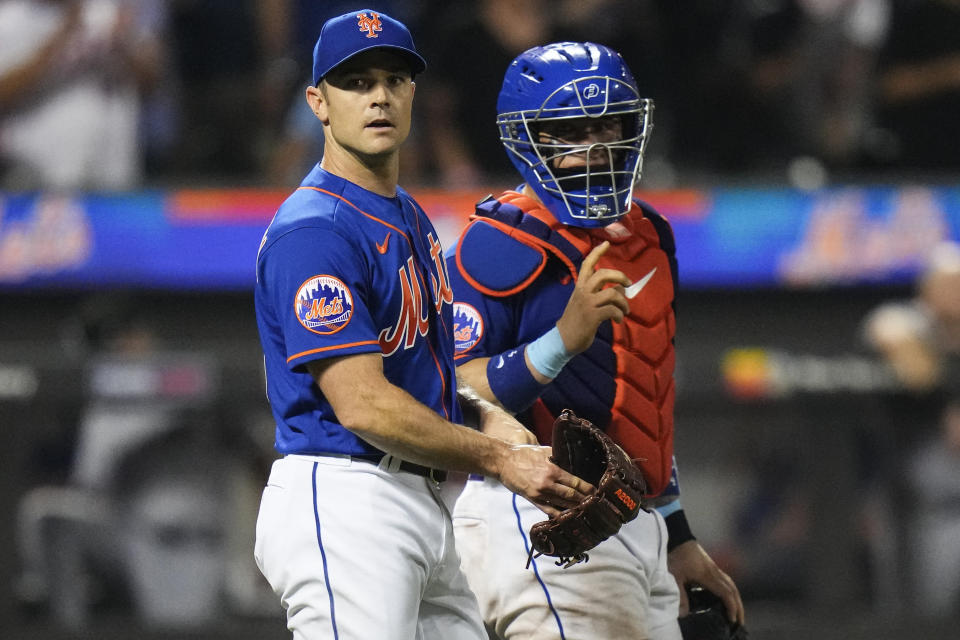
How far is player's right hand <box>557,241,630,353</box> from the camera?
3.09 m

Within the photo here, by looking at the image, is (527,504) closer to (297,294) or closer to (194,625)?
(297,294)

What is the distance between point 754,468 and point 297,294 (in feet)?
12.9

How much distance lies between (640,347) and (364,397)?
90cm

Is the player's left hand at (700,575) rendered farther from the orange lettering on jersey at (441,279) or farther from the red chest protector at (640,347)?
the orange lettering on jersey at (441,279)

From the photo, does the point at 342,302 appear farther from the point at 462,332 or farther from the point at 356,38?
the point at 462,332

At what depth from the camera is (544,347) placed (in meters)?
3.19

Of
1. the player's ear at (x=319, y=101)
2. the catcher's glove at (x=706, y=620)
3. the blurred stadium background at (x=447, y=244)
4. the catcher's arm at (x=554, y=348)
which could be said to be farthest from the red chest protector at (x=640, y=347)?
the blurred stadium background at (x=447, y=244)

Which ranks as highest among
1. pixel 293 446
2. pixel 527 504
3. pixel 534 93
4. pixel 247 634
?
pixel 534 93

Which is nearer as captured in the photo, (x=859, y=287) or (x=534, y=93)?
(x=534, y=93)

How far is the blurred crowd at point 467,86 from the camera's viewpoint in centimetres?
729

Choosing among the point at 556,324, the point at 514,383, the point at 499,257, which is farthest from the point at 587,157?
the point at 514,383

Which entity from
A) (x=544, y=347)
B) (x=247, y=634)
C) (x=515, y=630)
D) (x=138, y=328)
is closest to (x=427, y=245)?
(x=544, y=347)

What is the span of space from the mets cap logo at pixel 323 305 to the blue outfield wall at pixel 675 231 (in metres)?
4.32

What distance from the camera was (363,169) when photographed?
302cm
